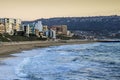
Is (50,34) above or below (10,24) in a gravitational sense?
below

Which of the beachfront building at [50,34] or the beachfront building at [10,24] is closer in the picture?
the beachfront building at [10,24]

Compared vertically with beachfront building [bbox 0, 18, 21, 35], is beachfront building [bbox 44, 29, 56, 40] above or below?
below

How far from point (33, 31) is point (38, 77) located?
14977 centimetres

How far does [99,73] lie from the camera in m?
31.8

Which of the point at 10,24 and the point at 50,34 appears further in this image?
the point at 50,34

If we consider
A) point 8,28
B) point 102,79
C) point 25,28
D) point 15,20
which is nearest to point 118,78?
point 102,79

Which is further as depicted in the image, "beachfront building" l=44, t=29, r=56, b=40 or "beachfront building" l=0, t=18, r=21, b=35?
"beachfront building" l=44, t=29, r=56, b=40

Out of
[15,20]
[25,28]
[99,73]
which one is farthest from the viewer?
[15,20]

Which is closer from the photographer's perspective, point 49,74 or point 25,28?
point 49,74

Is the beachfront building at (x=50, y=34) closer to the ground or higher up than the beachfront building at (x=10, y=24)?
closer to the ground

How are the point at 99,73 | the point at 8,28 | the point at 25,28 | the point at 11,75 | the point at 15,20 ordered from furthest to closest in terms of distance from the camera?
the point at 15,20 → the point at 25,28 → the point at 8,28 → the point at 99,73 → the point at 11,75

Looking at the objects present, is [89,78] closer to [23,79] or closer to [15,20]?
[23,79]

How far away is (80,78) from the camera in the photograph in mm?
28109

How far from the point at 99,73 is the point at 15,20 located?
515ft
